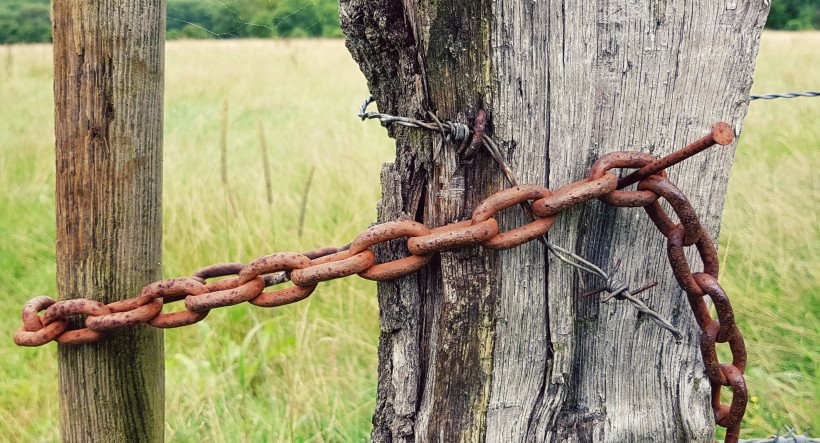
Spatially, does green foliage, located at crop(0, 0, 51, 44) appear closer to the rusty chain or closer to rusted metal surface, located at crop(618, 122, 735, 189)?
the rusty chain

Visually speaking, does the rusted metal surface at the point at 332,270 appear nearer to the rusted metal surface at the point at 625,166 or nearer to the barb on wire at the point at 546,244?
the barb on wire at the point at 546,244

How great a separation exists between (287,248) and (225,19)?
178 cm

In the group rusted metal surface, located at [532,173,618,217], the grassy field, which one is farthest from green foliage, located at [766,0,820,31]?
rusted metal surface, located at [532,173,618,217]

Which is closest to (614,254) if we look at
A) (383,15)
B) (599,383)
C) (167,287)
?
(599,383)

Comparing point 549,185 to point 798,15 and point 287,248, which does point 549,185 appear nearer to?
point 287,248

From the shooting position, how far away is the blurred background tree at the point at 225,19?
90.3 inches

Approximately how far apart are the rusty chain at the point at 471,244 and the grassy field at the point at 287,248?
1.25m

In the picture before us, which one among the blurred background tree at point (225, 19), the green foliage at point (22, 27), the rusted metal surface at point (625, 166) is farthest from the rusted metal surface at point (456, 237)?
the green foliage at point (22, 27)

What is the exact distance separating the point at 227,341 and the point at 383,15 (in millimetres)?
2371

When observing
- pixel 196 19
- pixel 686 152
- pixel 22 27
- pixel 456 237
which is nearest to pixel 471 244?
pixel 456 237

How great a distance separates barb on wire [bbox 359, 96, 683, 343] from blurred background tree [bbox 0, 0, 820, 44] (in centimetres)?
54

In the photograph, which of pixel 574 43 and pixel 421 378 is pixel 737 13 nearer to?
pixel 574 43

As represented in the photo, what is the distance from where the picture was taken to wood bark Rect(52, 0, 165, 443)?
4.18 feet

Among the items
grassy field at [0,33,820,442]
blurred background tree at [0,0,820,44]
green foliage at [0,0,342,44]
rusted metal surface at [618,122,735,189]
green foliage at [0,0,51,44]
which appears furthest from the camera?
green foliage at [0,0,51,44]
